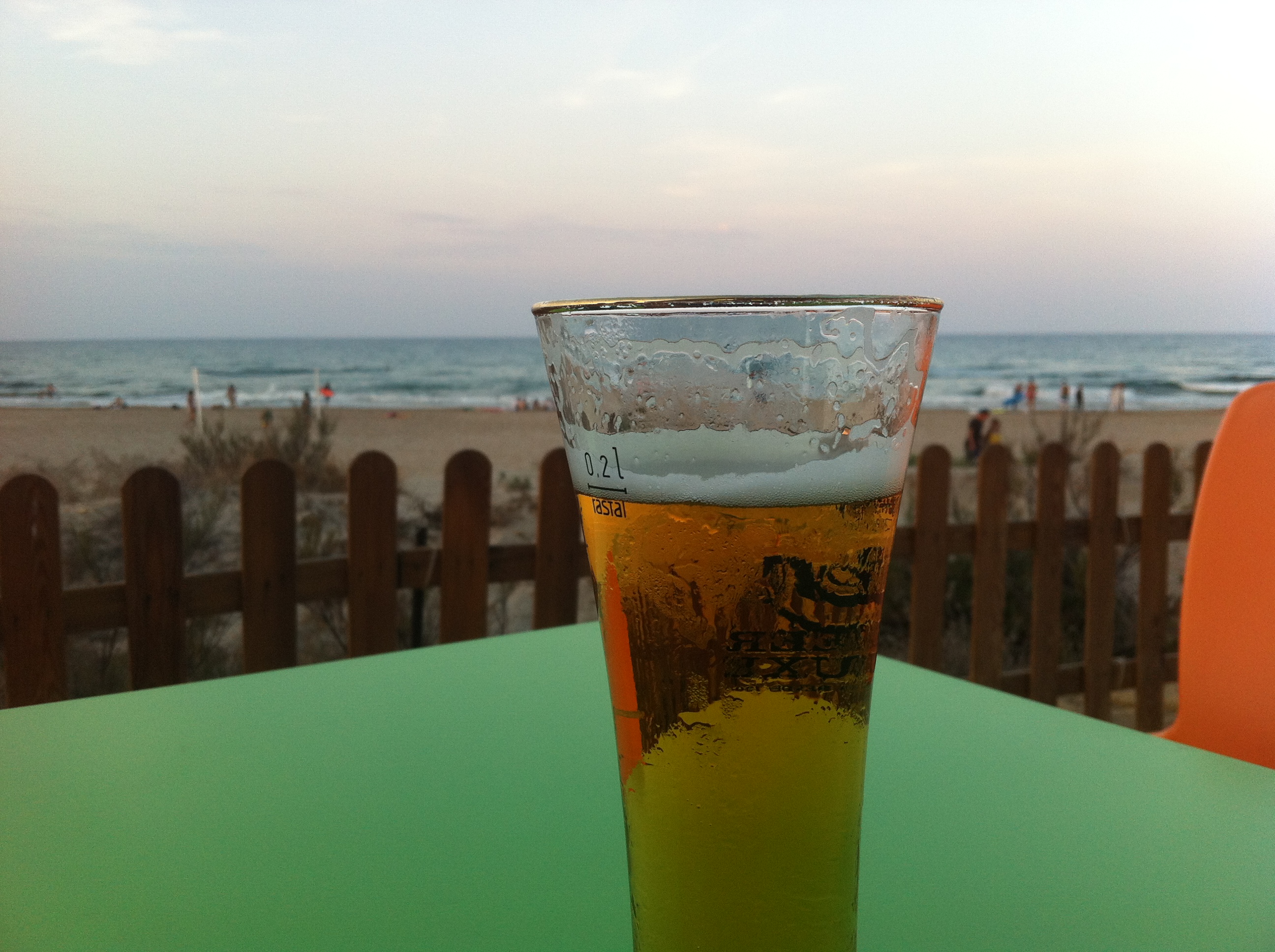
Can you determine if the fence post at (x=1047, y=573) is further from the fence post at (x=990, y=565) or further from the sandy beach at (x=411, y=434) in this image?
the sandy beach at (x=411, y=434)

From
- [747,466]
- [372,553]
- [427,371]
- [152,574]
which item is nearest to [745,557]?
→ [747,466]


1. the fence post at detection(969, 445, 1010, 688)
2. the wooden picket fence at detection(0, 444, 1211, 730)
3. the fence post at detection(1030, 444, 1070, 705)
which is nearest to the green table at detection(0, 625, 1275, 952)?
the wooden picket fence at detection(0, 444, 1211, 730)

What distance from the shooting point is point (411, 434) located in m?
19.5

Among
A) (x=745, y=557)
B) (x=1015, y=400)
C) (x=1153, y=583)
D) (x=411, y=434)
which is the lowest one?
(x=411, y=434)

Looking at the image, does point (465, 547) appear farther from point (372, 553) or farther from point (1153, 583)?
point (1153, 583)

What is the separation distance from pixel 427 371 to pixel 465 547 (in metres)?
23.6

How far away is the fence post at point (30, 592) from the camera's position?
276 cm

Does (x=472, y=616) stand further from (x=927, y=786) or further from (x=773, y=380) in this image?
(x=773, y=380)

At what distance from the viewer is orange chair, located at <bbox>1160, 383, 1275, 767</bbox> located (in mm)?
1463

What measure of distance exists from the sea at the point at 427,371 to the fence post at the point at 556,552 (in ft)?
51.8

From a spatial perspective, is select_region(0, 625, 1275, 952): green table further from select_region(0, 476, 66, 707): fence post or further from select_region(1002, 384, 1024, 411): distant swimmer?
select_region(1002, 384, 1024, 411): distant swimmer

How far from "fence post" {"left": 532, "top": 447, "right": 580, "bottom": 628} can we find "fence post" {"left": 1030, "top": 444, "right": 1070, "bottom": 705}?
7.22 ft

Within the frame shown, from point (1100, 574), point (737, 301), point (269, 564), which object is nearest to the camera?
point (737, 301)

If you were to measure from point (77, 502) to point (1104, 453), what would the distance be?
9.61 metres
